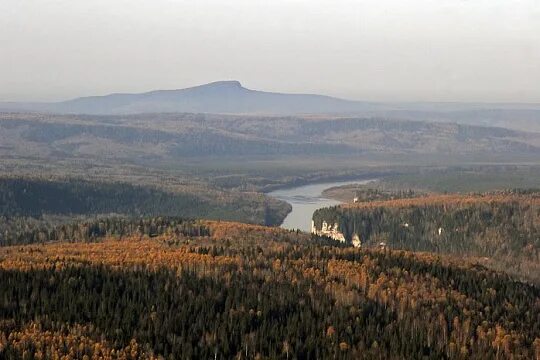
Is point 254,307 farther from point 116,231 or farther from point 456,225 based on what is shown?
point 456,225

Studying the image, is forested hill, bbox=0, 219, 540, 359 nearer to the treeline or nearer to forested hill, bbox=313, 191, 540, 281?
the treeline

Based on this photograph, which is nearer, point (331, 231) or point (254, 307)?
point (254, 307)

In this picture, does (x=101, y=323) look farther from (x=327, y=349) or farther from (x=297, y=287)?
(x=297, y=287)

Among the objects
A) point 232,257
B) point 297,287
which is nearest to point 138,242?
point 232,257

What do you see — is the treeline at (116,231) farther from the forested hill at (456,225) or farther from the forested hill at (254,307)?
the forested hill at (456,225)

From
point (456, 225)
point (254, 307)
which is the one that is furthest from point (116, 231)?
point (456, 225)

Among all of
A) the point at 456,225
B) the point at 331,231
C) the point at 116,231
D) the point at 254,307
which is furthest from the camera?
the point at 331,231
